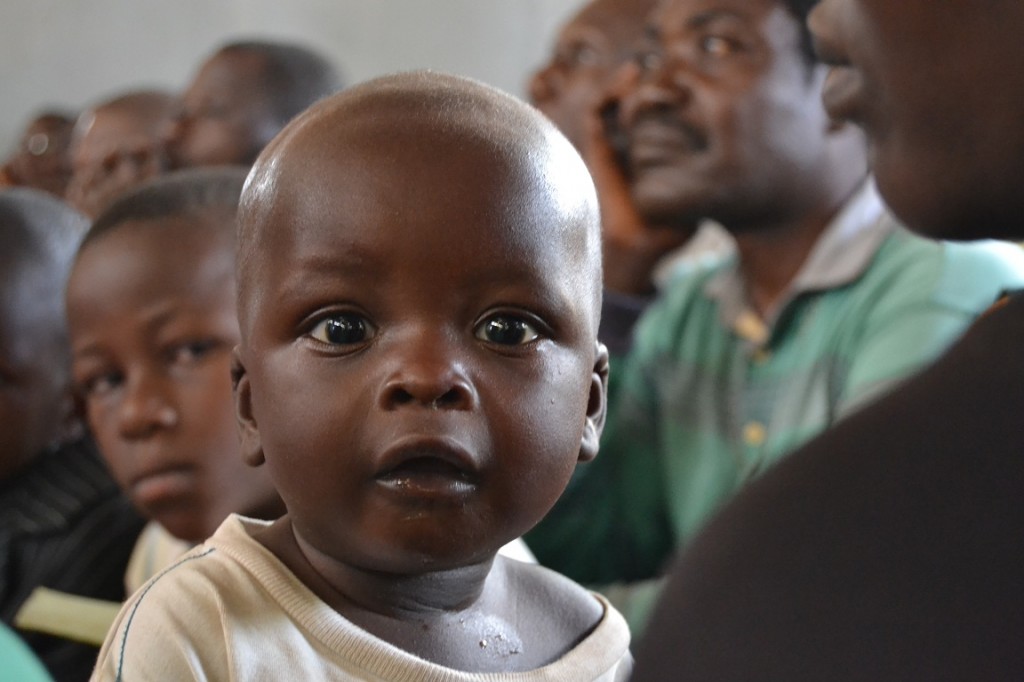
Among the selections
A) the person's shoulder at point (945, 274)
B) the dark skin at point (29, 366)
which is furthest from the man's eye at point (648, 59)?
the dark skin at point (29, 366)

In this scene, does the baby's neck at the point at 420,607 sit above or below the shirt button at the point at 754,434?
above

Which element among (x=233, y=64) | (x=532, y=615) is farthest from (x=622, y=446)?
(x=233, y=64)

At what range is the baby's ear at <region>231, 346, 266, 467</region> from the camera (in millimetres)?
1150

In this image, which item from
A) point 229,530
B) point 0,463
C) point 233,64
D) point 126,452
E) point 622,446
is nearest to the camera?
point 229,530

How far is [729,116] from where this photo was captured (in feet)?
7.72

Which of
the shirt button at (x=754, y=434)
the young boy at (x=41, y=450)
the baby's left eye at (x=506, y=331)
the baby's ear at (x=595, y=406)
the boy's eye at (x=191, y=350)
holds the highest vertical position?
the baby's left eye at (x=506, y=331)

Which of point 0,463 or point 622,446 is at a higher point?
point 0,463

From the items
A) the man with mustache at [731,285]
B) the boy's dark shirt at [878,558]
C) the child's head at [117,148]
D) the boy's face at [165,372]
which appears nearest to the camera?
the boy's dark shirt at [878,558]

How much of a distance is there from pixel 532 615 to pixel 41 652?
1139mm

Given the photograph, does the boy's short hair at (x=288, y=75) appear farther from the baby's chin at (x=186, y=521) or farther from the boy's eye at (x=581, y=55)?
the baby's chin at (x=186, y=521)

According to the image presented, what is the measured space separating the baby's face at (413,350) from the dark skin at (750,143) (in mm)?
1326

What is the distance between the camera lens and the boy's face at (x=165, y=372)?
1.65m

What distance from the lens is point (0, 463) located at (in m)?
2.28

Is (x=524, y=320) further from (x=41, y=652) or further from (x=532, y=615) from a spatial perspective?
(x=41, y=652)
